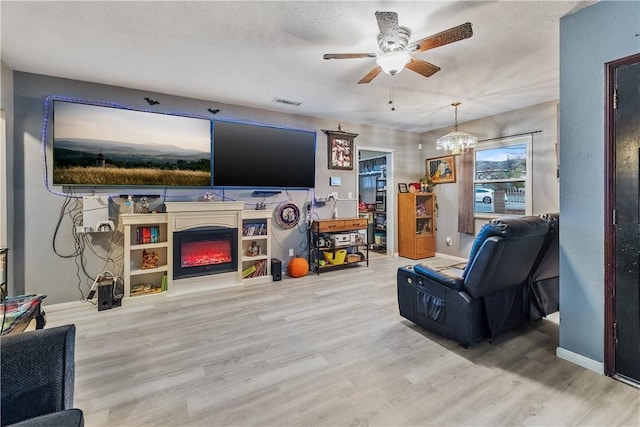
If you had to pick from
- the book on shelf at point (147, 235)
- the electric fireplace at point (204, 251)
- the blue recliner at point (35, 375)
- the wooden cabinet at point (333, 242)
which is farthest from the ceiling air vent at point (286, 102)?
the blue recliner at point (35, 375)

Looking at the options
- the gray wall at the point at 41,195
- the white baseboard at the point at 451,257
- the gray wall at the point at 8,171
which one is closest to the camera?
the gray wall at the point at 8,171

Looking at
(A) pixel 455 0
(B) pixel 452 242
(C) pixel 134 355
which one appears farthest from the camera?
(B) pixel 452 242

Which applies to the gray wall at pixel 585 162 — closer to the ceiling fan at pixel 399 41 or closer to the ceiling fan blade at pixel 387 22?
the ceiling fan at pixel 399 41

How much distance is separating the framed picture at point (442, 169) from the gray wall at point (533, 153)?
13 centimetres

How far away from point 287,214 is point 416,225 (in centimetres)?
274

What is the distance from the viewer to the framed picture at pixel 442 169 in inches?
224

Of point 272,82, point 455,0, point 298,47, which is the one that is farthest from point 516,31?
point 272,82

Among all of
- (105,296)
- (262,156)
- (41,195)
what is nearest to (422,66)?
(262,156)

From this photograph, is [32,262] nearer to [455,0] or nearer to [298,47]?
[298,47]

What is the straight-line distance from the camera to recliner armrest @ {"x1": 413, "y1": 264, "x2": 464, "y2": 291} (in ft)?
7.64

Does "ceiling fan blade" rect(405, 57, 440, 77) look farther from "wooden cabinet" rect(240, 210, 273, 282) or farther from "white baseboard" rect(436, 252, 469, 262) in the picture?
"white baseboard" rect(436, 252, 469, 262)

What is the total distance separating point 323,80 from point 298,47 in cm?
80

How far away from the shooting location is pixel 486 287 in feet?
7.32

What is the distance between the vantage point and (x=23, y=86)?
3168 mm
